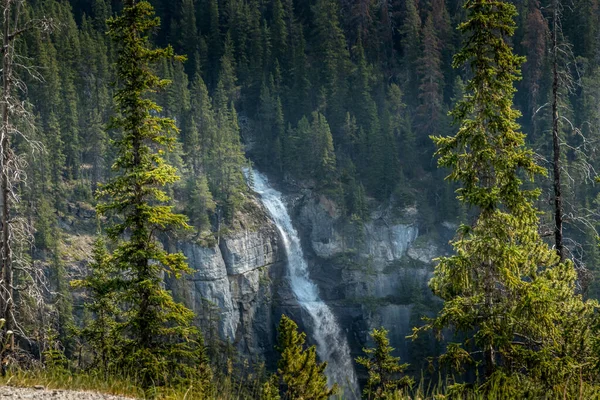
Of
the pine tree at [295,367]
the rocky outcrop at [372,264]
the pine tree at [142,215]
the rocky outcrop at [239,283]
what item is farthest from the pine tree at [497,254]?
the rocky outcrop at [372,264]

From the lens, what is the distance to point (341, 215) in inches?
2408

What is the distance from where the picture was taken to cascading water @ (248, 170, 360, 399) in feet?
173

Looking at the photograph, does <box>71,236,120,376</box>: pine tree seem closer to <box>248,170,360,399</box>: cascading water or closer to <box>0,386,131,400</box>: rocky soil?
<box>0,386,131,400</box>: rocky soil

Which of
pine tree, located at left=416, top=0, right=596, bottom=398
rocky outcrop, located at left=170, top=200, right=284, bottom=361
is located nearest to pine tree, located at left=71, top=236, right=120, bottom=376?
pine tree, located at left=416, top=0, right=596, bottom=398

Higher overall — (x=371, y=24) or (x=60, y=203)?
(x=371, y=24)

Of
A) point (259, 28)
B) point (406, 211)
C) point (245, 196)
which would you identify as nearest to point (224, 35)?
point (259, 28)

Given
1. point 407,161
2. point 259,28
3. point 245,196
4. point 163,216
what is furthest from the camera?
point 259,28

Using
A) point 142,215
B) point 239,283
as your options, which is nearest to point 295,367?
point 142,215

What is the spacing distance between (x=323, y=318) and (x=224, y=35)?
4538cm

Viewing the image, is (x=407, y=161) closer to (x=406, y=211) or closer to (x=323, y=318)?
(x=406, y=211)

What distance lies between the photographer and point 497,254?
11445 millimetres

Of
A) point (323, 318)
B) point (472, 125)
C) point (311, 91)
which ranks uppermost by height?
point (311, 91)

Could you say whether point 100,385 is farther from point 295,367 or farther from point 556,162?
point 295,367

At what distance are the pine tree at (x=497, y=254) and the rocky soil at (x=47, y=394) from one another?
292 inches
